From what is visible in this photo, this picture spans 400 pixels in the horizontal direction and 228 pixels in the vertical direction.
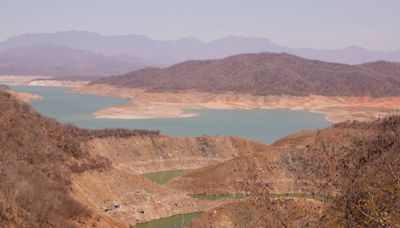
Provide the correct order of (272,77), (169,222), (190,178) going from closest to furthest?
(169,222) < (190,178) < (272,77)

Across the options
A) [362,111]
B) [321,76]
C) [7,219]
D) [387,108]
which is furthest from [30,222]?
[321,76]

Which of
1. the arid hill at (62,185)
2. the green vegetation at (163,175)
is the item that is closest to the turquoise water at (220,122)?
the green vegetation at (163,175)

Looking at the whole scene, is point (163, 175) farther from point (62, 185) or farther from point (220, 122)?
point (220, 122)

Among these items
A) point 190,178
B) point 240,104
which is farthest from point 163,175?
point 240,104

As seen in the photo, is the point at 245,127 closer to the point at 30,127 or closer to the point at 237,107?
the point at 237,107

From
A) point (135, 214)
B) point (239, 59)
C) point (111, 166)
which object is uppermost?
point (239, 59)

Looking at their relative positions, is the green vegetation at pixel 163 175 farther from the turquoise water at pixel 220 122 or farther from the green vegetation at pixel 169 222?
the turquoise water at pixel 220 122

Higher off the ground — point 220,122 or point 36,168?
point 36,168
